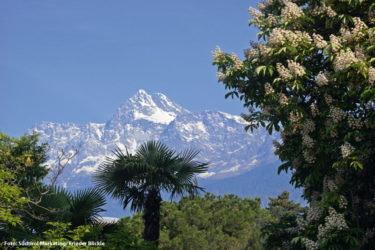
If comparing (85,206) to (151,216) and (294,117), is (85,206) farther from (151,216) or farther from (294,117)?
(294,117)

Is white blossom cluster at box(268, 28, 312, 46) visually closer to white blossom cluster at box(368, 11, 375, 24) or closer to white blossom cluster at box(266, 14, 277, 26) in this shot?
white blossom cluster at box(368, 11, 375, 24)

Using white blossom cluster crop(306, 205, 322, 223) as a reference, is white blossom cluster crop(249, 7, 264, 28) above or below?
above

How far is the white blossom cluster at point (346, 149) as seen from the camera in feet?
27.0

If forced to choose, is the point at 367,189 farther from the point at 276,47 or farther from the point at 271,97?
the point at 276,47

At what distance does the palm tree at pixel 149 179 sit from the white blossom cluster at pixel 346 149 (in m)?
6.81

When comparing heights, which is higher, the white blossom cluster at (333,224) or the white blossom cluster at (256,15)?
the white blossom cluster at (256,15)


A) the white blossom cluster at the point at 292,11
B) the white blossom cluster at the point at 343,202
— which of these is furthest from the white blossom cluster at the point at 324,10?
the white blossom cluster at the point at 343,202

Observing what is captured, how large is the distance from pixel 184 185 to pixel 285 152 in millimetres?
4473

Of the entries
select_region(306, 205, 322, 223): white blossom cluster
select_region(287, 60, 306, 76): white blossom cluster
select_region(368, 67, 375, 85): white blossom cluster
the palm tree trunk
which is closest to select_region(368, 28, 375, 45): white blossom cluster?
select_region(368, 67, 375, 85): white blossom cluster

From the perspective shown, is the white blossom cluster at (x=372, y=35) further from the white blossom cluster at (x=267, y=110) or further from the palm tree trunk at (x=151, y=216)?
the palm tree trunk at (x=151, y=216)

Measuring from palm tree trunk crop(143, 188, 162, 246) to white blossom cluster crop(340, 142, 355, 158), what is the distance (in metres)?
7.69

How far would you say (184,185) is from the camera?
14.6m

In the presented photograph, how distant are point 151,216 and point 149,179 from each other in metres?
1.31

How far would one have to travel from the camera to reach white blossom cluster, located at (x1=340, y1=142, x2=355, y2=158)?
27.0 ft
